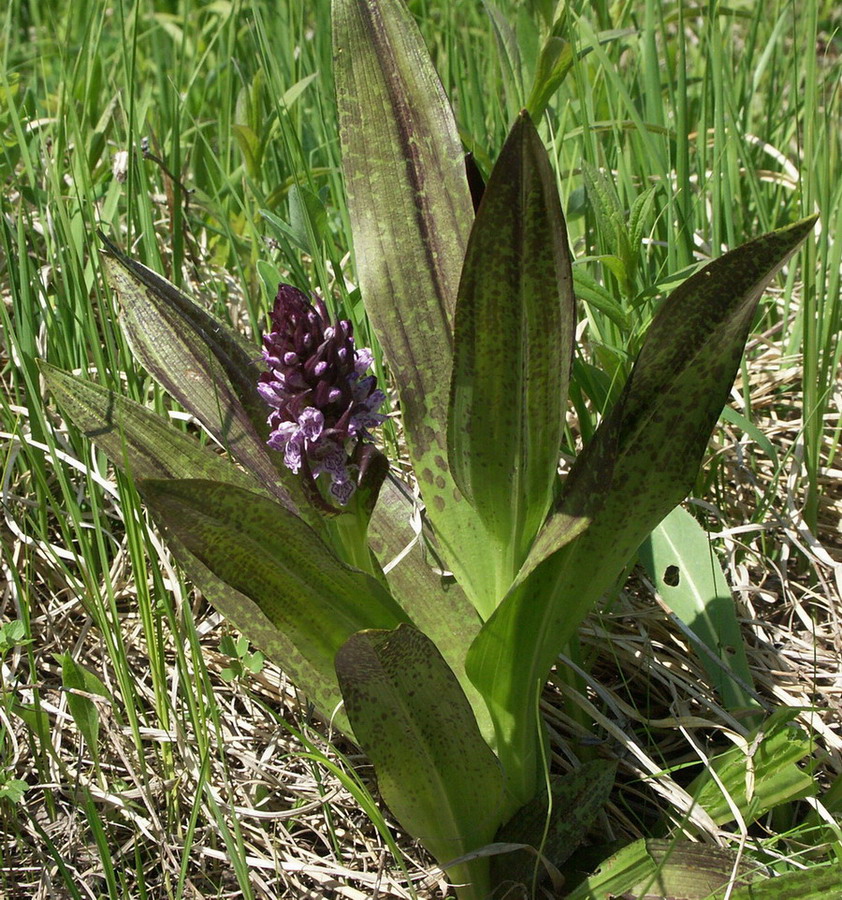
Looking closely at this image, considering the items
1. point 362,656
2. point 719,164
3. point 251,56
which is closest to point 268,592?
point 362,656

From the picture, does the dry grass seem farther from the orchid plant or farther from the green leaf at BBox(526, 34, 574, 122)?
the green leaf at BBox(526, 34, 574, 122)

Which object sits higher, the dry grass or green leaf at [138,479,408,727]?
green leaf at [138,479,408,727]

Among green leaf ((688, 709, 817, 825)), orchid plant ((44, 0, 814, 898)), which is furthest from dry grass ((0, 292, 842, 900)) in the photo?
orchid plant ((44, 0, 814, 898))

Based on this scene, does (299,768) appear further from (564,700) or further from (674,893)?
(674,893)

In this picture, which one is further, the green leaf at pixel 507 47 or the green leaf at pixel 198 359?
the green leaf at pixel 507 47

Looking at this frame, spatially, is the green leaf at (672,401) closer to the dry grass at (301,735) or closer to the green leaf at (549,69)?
the dry grass at (301,735)

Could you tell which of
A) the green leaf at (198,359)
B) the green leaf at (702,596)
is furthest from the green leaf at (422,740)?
the green leaf at (702,596)

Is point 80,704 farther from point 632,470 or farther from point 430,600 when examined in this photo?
point 632,470

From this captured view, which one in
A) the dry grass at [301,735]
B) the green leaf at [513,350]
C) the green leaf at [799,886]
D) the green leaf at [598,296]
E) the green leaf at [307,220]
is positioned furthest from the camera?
the green leaf at [307,220]
